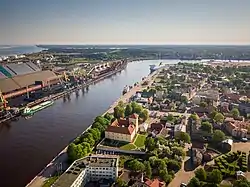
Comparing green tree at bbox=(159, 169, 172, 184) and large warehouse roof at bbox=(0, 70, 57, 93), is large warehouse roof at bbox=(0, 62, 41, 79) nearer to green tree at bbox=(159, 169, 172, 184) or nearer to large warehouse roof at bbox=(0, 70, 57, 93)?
large warehouse roof at bbox=(0, 70, 57, 93)

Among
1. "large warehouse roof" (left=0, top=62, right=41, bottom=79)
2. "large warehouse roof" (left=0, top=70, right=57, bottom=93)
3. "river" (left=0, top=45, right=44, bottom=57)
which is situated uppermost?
"large warehouse roof" (left=0, top=62, right=41, bottom=79)

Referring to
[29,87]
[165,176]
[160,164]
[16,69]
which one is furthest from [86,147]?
[16,69]

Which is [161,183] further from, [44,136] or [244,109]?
[244,109]

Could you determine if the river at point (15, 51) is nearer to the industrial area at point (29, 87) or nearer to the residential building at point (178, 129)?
the industrial area at point (29, 87)

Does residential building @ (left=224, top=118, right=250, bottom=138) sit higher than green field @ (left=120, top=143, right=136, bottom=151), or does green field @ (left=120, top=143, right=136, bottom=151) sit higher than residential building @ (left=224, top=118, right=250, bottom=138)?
residential building @ (left=224, top=118, right=250, bottom=138)

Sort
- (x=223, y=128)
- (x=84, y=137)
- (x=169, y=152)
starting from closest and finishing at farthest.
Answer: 1. (x=169, y=152)
2. (x=84, y=137)
3. (x=223, y=128)

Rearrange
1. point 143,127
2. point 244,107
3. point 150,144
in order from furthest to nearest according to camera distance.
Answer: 1. point 244,107
2. point 143,127
3. point 150,144

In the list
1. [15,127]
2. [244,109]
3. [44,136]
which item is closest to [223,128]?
[244,109]

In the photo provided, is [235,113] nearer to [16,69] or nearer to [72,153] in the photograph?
[72,153]

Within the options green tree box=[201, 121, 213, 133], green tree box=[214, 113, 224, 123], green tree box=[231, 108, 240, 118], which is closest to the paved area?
green tree box=[201, 121, 213, 133]
